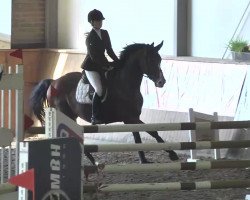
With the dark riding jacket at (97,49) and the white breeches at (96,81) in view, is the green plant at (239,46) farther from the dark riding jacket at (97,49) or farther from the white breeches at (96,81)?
the white breeches at (96,81)

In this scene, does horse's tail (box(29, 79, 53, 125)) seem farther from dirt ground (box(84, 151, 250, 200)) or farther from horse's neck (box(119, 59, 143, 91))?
horse's neck (box(119, 59, 143, 91))

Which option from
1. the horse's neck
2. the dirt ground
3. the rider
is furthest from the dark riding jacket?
the dirt ground

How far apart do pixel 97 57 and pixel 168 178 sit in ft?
5.41

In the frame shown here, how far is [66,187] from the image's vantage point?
3008mm

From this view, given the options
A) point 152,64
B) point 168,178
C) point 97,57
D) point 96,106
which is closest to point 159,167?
point 168,178

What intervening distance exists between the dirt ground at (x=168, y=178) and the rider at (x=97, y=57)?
77cm

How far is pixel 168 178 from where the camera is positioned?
7.00 m

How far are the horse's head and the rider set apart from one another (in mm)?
362

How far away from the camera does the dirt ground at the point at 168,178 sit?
6031 millimetres

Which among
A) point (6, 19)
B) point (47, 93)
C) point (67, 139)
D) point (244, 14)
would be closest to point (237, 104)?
point (244, 14)

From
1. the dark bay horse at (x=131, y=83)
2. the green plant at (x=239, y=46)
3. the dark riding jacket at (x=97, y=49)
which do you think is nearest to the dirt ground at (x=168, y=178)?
the dark bay horse at (x=131, y=83)

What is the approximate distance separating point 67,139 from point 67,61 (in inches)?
330

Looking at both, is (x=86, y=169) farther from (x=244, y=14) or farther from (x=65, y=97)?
(x=244, y=14)

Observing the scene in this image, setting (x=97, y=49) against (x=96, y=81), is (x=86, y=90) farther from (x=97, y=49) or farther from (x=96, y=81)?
(x=97, y=49)
